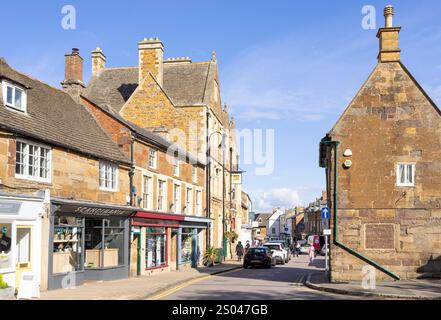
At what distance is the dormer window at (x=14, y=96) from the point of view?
1903 cm

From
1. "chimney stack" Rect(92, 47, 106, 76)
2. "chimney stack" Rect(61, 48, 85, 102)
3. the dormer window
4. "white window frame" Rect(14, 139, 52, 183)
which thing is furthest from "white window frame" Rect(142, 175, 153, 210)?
"chimney stack" Rect(92, 47, 106, 76)

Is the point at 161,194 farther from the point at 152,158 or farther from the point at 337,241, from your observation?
the point at 337,241

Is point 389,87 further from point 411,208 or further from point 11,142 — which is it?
point 11,142

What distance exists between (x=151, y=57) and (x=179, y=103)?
4.06 metres

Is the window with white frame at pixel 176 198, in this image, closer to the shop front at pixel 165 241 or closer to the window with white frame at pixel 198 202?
the shop front at pixel 165 241

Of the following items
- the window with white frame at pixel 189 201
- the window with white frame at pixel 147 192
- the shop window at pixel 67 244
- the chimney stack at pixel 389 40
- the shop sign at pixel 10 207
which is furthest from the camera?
the window with white frame at pixel 189 201

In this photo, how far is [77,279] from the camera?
67.9ft

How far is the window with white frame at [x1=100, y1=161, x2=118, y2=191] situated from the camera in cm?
2392

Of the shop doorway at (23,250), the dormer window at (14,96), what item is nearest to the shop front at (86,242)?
the shop doorway at (23,250)

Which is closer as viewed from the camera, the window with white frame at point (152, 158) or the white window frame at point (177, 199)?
the window with white frame at point (152, 158)

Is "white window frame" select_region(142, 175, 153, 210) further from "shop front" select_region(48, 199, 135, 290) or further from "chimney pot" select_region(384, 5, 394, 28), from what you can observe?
"chimney pot" select_region(384, 5, 394, 28)

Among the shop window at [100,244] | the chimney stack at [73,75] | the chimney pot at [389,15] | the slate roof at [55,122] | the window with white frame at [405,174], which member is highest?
the chimney pot at [389,15]

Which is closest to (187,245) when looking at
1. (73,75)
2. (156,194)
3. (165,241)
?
(165,241)

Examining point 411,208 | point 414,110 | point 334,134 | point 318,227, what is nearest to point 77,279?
point 334,134
